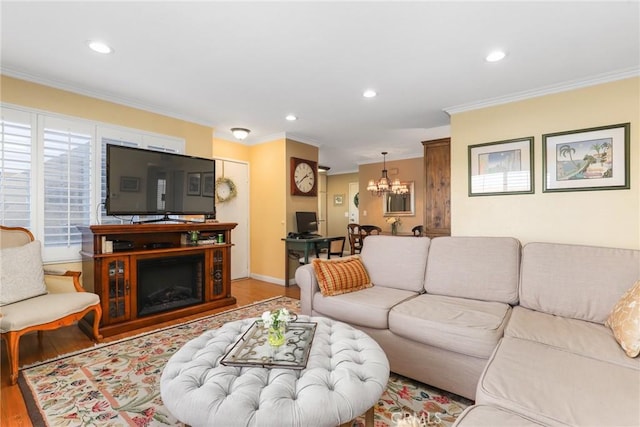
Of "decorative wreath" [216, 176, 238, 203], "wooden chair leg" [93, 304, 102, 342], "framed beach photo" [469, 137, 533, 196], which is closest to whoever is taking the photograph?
"wooden chair leg" [93, 304, 102, 342]

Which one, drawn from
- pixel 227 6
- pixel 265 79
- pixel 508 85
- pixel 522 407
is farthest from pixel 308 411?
pixel 508 85

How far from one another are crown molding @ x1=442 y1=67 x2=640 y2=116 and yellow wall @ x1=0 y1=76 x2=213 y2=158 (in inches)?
131

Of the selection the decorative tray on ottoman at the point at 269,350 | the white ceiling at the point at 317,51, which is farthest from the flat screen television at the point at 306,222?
the decorative tray on ottoman at the point at 269,350

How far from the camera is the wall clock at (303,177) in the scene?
492cm

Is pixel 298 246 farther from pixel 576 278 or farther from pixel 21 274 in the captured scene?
pixel 576 278

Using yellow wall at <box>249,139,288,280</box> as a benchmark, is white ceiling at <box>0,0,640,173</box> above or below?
above

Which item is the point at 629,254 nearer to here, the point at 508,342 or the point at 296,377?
the point at 508,342

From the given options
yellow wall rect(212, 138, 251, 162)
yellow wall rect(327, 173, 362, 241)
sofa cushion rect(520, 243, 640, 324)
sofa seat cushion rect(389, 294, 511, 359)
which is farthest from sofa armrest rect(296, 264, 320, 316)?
yellow wall rect(327, 173, 362, 241)

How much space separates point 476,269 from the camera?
2.45 meters

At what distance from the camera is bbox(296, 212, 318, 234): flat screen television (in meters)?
4.93

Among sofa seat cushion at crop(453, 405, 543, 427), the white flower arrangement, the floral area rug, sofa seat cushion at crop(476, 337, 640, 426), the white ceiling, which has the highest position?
the white ceiling

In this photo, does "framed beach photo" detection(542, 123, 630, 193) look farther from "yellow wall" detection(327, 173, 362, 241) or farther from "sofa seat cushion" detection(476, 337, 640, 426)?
"yellow wall" detection(327, 173, 362, 241)

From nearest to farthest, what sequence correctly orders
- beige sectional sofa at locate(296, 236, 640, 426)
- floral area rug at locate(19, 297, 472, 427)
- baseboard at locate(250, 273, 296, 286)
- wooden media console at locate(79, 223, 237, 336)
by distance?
beige sectional sofa at locate(296, 236, 640, 426) < floral area rug at locate(19, 297, 472, 427) < wooden media console at locate(79, 223, 237, 336) < baseboard at locate(250, 273, 296, 286)

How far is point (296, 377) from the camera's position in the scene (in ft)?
4.41
